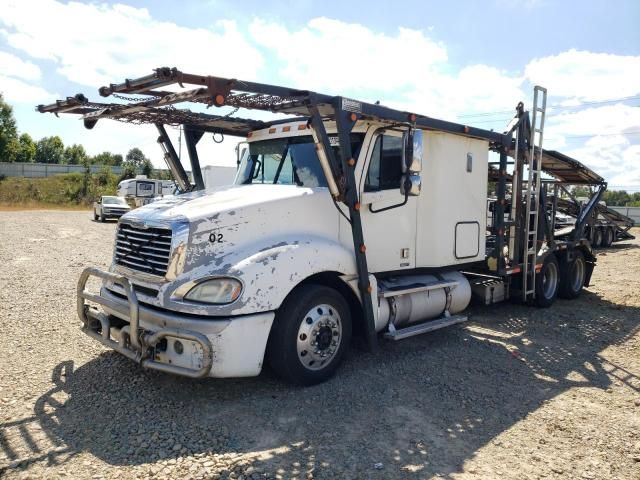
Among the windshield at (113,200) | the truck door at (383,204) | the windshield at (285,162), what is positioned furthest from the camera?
the windshield at (113,200)

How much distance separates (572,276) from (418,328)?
517 cm

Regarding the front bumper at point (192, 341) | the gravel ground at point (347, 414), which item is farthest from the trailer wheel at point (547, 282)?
the front bumper at point (192, 341)

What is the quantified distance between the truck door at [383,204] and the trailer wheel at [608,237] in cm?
1878

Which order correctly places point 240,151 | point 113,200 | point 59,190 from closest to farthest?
point 240,151, point 113,200, point 59,190

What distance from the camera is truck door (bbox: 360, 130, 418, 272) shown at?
550cm

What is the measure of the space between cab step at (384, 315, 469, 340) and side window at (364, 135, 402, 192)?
1608 millimetres

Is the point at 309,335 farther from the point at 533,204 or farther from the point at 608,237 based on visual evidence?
the point at 608,237

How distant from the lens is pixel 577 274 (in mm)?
9641

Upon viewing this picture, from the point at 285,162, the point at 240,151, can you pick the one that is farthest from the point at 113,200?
the point at 285,162

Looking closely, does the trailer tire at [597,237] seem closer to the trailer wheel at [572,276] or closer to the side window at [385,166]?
the trailer wheel at [572,276]

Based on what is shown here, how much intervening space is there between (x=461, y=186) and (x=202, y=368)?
4396mm

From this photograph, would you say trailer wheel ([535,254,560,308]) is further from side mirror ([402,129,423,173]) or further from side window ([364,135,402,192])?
side mirror ([402,129,423,173])

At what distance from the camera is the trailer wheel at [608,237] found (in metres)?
21.1

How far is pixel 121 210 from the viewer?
28281mm
